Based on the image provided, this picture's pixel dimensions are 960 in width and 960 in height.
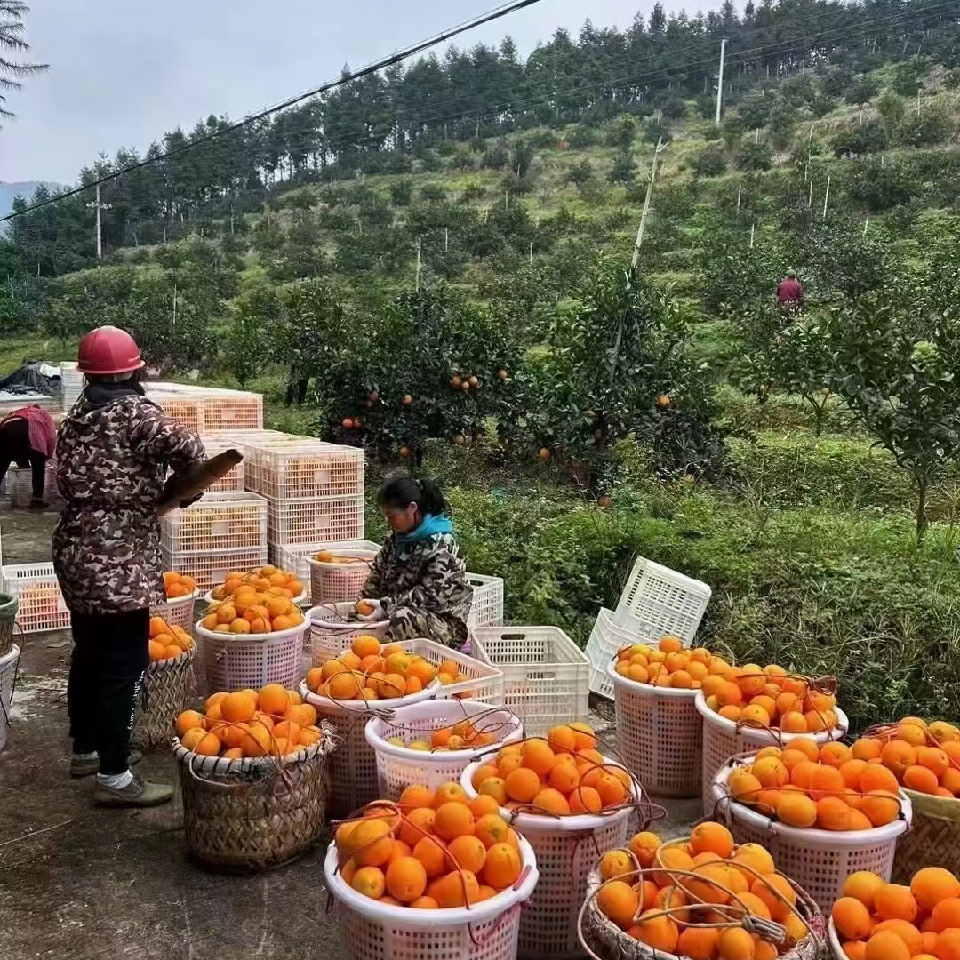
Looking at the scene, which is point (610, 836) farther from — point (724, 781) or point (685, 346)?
point (685, 346)

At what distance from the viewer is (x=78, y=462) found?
343 cm

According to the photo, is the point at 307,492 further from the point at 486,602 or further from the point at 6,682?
the point at 6,682

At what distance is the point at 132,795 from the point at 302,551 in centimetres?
305

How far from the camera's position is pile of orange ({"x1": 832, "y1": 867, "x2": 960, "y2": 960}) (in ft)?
6.58

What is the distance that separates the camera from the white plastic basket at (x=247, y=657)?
4.26m

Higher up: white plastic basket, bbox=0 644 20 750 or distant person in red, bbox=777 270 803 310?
distant person in red, bbox=777 270 803 310

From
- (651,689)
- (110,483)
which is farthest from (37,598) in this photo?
(651,689)

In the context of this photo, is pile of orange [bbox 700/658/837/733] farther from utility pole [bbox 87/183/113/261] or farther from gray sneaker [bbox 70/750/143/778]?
utility pole [bbox 87/183/113/261]

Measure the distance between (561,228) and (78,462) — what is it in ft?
115

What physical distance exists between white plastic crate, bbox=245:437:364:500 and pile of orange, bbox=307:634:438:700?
2825mm

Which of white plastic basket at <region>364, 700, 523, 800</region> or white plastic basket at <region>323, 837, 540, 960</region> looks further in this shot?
white plastic basket at <region>364, 700, 523, 800</region>

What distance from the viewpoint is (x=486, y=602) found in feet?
17.2

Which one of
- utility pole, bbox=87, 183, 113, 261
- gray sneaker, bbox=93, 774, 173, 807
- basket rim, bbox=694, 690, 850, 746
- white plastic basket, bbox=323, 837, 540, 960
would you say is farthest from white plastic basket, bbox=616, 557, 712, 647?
utility pole, bbox=87, 183, 113, 261

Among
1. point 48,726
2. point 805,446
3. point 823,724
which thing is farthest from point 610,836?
point 805,446
